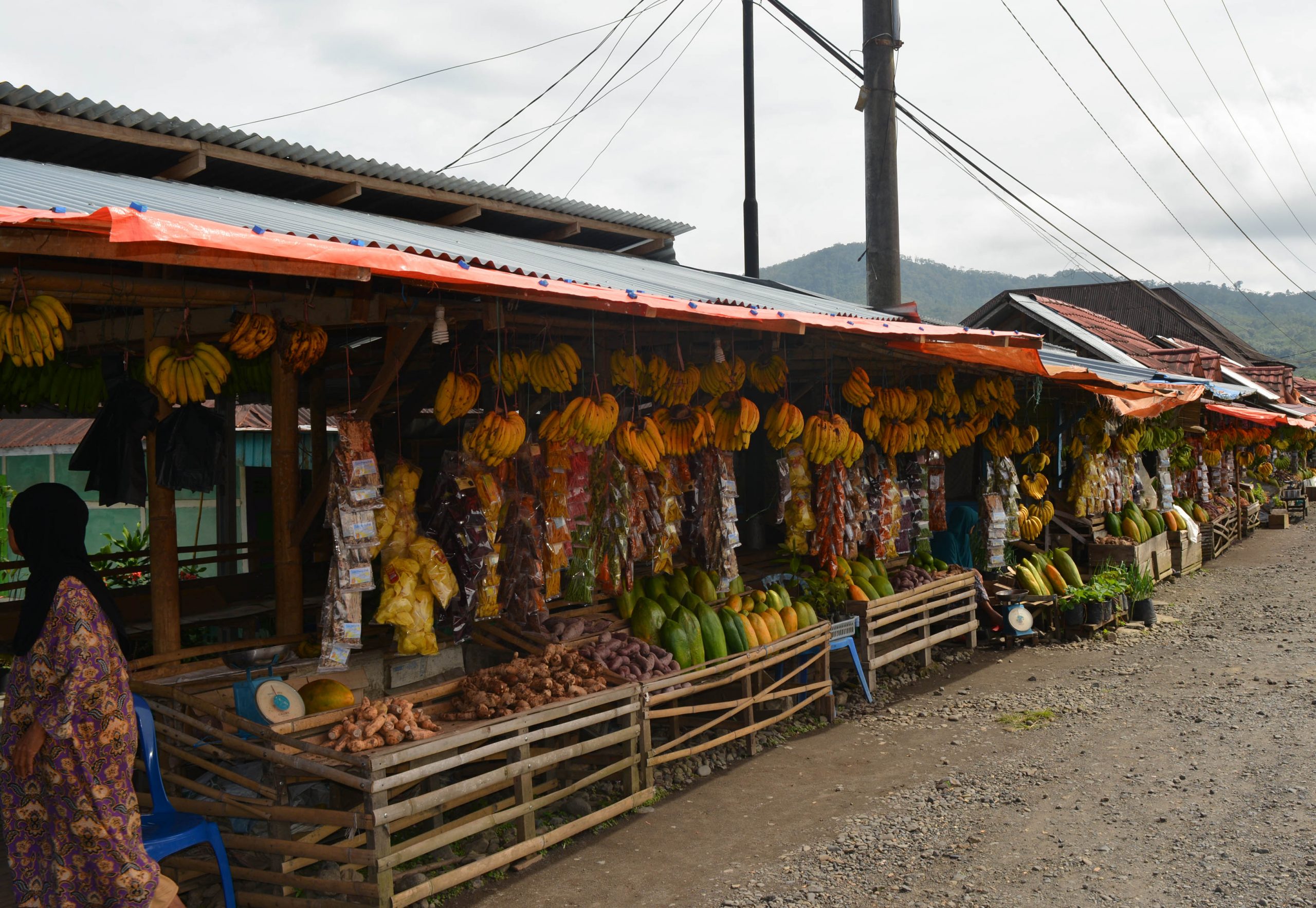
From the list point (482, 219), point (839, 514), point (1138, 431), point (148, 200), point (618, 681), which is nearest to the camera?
point (148, 200)

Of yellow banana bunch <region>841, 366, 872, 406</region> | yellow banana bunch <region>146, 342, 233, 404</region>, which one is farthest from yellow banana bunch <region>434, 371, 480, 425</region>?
yellow banana bunch <region>841, 366, 872, 406</region>

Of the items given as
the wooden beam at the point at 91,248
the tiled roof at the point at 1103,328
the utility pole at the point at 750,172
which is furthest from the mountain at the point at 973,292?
the wooden beam at the point at 91,248

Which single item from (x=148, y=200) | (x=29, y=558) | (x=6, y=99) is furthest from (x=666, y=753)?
(x=6, y=99)

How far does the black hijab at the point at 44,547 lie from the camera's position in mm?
3434

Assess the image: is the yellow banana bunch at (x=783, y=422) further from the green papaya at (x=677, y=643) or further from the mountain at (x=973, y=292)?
the mountain at (x=973, y=292)

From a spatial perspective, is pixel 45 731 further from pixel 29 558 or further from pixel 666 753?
pixel 666 753

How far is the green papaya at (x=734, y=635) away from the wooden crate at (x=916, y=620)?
4.69 ft

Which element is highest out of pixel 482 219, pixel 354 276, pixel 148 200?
pixel 482 219

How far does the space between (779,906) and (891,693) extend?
3801 millimetres

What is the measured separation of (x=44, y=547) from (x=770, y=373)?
4460 mm

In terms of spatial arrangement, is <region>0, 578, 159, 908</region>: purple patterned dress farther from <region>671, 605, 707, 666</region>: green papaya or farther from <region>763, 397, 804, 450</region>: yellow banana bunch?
<region>763, 397, 804, 450</region>: yellow banana bunch

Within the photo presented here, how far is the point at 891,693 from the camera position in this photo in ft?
24.7

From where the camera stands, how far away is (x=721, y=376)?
6094 mm

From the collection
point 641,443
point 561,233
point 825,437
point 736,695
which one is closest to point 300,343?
point 641,443
